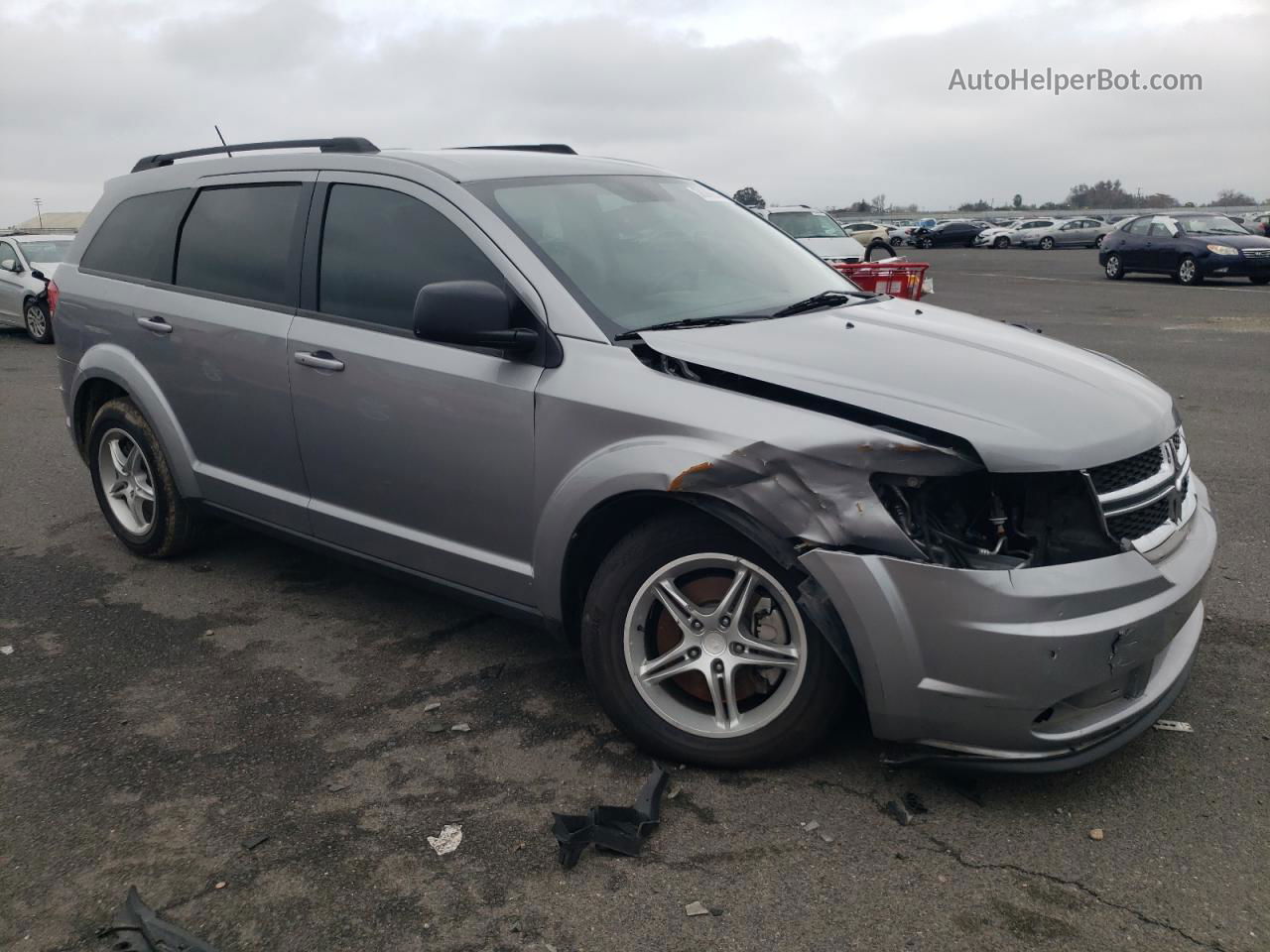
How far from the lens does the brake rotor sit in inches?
125

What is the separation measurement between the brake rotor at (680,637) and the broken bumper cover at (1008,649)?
13.5 inches

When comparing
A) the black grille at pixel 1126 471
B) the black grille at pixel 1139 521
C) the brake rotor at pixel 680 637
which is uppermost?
the black grille at pixel 1126 471

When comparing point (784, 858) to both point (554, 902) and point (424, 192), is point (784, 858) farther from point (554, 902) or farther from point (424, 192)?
point (424, 192)

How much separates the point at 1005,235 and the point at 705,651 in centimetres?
5140

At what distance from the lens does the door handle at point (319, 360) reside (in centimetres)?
396

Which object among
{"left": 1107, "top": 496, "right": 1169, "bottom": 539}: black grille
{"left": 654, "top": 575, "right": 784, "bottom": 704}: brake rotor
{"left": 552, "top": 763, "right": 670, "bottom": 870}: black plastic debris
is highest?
{"left": 1107, "top": 496, "right": 1169, "bottom": 539}: black grille

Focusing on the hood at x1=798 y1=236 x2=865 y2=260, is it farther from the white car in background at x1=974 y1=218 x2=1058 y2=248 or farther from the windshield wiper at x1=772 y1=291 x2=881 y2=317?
the white car in background at x1=974 y1=218 x2=1058 y2=248

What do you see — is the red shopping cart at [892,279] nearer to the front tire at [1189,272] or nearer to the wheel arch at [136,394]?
the wheel arch at [136,394]

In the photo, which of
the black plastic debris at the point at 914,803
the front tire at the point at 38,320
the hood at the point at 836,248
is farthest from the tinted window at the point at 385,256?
the front tire at the point at 38,320

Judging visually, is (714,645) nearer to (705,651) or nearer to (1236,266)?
(705,651)

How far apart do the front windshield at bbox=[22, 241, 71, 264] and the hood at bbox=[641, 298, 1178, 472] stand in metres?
15.0

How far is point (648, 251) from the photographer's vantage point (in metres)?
3.90

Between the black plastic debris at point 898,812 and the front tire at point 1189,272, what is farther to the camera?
the front tire at point 1189,272

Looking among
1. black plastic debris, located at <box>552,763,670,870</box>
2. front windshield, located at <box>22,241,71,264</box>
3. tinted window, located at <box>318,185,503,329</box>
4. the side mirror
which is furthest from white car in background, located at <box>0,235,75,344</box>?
black plastic debris, located at <box>552,763,670,870</box>
